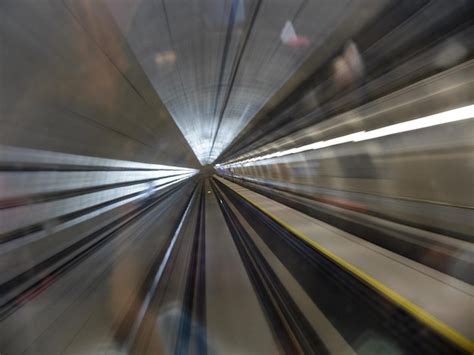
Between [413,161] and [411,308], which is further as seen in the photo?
[413,161]

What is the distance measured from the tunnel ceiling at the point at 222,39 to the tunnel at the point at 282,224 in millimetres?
32

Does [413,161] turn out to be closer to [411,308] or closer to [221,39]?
[411,308]

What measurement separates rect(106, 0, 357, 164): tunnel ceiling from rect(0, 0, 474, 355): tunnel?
32mm

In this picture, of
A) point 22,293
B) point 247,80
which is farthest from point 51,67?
point 247,80

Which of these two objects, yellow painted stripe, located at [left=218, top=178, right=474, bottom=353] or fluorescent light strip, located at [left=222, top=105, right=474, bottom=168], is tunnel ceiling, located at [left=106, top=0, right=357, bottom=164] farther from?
yellow painted stripe, located at [left=218, top=178, right=474, bottom=353]

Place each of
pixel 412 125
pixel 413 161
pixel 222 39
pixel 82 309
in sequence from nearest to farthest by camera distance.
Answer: pixel 82 309, pixel 412 125, pixel 413 161, pixel 222 39

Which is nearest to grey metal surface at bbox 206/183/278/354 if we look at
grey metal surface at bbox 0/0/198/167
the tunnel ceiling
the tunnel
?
the tunnel

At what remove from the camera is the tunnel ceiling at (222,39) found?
3.19 meters

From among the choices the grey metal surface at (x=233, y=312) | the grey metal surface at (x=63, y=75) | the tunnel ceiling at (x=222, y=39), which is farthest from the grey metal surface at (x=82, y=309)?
the tunnel ceiling at (x=222, y=39)

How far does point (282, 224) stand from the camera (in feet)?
20.4

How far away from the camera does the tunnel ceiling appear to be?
3.19 m

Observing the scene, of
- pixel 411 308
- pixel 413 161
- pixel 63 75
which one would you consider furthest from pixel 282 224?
pixel 63 75

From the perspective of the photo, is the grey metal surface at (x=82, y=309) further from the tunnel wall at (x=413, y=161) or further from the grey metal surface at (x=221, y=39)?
the tunnel wall at (x=413, y=161)

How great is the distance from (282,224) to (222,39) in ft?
14.7
